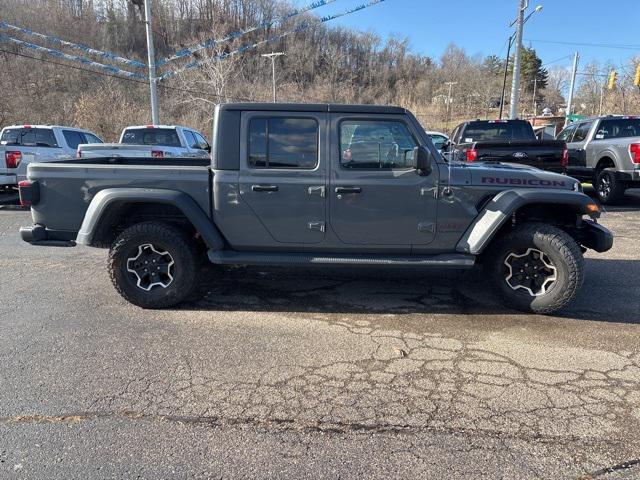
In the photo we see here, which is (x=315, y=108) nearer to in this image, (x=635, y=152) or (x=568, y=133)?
(x=635, y=152)

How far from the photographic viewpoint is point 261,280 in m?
5.62

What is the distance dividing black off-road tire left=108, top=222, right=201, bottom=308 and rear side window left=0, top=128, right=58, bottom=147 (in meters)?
9.43

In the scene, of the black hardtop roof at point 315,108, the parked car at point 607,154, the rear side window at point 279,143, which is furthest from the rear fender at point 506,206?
the parked car at point 607,154

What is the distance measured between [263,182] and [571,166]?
10.3m

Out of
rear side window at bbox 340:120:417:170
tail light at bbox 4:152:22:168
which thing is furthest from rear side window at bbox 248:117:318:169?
tail light at bbox 4:152:22:168

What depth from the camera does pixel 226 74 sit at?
38.6 m

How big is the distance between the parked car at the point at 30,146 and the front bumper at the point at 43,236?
699 cm

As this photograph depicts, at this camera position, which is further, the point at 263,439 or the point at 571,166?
the point at 571,166

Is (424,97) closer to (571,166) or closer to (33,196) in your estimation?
(571,166)

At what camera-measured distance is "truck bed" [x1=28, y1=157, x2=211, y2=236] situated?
4504 mm

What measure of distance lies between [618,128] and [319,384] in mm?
11787

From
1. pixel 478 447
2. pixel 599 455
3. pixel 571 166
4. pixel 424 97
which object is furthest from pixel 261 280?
pixel 424 97

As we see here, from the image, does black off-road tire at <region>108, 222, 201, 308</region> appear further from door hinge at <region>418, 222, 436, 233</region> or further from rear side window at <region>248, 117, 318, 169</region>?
door hinge at <region>418, 222, 436, 233</region>

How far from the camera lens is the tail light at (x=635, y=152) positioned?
32.4 feet
